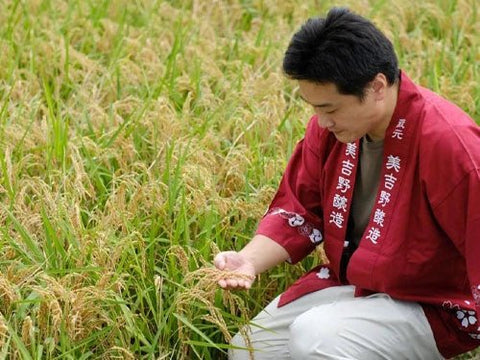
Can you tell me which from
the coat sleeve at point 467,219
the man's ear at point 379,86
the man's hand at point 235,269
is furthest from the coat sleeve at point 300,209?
the coat sleeve at point 467,219

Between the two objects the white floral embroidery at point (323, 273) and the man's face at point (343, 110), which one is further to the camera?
the white floral embroidery at point (323, 273)

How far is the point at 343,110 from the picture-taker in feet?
9.01

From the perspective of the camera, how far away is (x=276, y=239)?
3100mm

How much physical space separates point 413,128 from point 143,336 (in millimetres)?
1030

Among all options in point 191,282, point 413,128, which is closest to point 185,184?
point 191,282

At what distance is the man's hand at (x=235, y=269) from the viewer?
2818 mm

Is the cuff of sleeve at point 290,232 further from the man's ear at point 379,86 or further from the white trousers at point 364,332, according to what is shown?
the man's ear at point 379,86

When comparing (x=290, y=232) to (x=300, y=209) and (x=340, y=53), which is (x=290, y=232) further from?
(x=340, y=53)

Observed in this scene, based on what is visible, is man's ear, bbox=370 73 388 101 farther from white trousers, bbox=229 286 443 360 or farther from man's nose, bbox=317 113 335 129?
white trousers, bbox=229 286 443 360

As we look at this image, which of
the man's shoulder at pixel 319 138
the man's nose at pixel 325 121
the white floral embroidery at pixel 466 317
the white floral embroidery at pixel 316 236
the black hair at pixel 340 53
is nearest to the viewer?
the black hair at pixel 340 53

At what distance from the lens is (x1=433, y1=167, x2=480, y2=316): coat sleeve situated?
268 centimetres

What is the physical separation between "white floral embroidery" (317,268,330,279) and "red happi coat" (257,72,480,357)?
0.14 feet

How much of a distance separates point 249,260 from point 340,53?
2.34 ft

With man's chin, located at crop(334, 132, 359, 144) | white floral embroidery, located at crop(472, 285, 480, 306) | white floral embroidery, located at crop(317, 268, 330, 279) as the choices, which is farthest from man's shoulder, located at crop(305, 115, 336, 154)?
white floral embroidery, located at crop(472, 285, 480, 306)
